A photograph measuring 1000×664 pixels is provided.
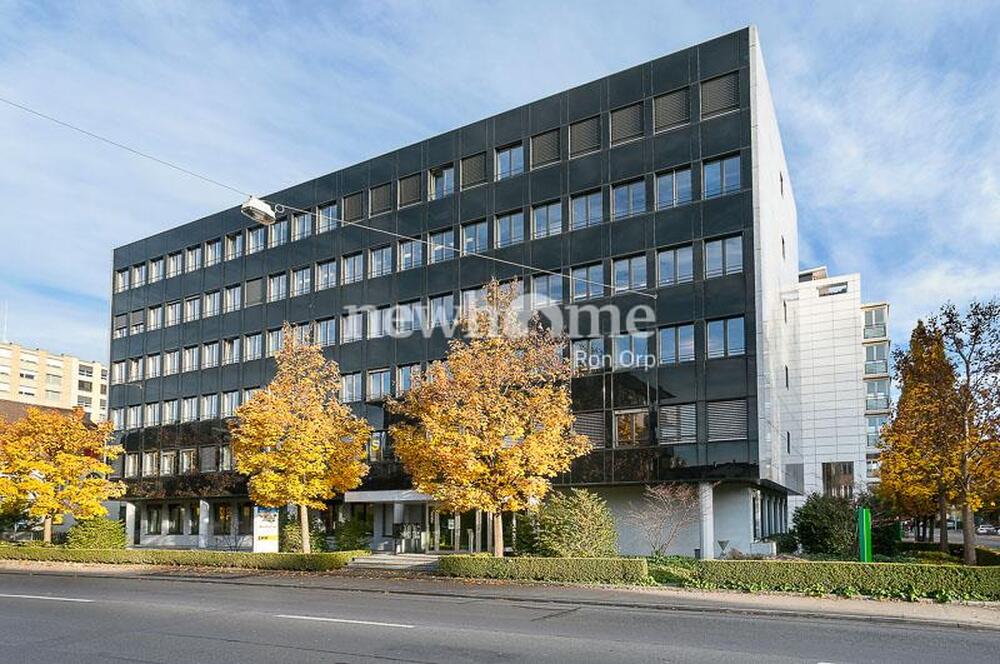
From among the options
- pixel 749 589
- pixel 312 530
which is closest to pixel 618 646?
pixel 749 589

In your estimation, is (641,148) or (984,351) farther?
(641,148)

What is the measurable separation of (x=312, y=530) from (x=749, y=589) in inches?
954

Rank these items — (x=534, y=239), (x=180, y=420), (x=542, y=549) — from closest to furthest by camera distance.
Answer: (x=542, y=549)
(x=534, y=239)
(x=180, y=420)

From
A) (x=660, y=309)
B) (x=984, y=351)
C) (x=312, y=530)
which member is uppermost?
(x=660, y=309)

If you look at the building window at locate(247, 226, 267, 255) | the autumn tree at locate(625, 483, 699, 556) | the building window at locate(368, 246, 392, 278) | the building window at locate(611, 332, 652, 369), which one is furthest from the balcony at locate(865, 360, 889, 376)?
the autumn tree at locate(625, 483, 699, 556)

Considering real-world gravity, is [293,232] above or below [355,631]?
above

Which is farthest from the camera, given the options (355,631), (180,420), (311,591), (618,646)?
(180,420)

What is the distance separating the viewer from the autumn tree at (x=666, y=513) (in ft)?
99.4

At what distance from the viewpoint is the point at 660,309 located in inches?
1270

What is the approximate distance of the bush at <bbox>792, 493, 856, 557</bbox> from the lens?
30031mm

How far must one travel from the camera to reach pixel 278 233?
47.2 metres

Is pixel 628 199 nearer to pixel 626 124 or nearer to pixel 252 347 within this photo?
pixel 626 124

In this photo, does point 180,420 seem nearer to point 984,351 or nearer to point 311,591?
point 311,591

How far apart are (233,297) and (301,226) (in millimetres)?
6641
